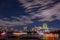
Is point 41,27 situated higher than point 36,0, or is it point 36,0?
point 36,0

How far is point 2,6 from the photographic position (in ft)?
14.1

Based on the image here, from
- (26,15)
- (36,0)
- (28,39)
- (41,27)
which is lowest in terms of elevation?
(28,39)

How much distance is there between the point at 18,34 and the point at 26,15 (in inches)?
18.2

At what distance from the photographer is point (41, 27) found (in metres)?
4.13

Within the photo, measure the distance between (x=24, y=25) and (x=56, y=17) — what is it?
723 millimetres

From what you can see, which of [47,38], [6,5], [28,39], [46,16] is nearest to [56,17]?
[46,16]

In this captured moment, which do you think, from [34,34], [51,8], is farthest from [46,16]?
[34,34]

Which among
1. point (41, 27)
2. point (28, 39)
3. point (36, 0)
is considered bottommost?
point (28, 39)

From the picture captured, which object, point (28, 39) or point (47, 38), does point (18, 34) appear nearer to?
point (28, 39)

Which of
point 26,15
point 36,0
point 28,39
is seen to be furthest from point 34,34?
point 36,0

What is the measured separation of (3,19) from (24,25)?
0.48 m

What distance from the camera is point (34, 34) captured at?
13.6ft

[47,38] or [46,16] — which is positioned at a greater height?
[46,16]

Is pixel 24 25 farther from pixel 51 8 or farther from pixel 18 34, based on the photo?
pixel 51 8
